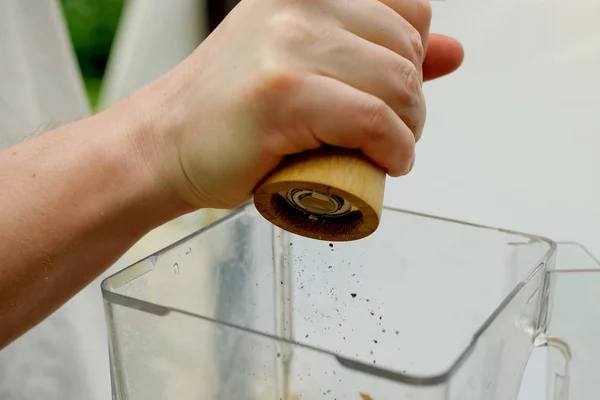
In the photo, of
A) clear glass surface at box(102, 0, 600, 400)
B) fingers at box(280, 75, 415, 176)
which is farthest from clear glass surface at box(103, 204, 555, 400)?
fingers at box(280, 75, 415, 176)

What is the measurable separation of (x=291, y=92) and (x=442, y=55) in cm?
16

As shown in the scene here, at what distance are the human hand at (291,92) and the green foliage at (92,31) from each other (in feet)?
2.02

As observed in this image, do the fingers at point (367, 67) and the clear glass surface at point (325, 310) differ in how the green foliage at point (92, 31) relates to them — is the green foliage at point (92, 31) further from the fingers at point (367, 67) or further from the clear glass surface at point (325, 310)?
the fingers at point (367, 67)

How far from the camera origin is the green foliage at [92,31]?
35.4 inches

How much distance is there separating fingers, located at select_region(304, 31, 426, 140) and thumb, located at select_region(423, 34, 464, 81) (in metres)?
0.12

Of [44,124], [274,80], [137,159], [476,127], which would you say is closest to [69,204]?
[137,159]

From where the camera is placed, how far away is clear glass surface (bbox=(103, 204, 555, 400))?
352 mm

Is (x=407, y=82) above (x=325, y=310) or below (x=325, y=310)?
above

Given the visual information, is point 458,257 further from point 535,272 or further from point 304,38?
point 304,38

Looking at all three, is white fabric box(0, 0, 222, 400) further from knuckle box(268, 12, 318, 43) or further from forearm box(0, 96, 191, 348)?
knuckle box(268, 12, 318, 43)

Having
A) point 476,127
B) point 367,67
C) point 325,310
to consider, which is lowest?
point 325,310

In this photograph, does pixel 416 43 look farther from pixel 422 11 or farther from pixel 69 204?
pixel 69 204

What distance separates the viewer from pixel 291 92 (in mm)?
293

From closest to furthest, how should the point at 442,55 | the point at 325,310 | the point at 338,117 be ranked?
the point at 338,117
the point at 442,55
the point at 325,310
